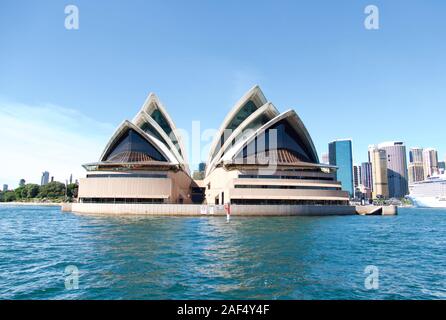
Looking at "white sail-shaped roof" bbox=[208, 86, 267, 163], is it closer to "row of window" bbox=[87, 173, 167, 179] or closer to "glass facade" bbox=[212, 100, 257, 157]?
"glass facade" bbox=[212, 100, 257, 157]

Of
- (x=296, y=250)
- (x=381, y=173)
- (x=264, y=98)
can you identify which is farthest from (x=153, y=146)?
(x=381, y=173)

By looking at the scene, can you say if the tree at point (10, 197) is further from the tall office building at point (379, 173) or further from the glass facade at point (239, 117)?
the tall office building at point (379, 173)

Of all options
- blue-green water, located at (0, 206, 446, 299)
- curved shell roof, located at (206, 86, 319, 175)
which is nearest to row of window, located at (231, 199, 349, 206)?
curved shell roof, located at (206, 86, 319, 175)

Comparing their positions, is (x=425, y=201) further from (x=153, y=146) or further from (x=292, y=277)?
(x=292, y=277)

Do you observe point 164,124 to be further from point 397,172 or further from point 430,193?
point 397,172

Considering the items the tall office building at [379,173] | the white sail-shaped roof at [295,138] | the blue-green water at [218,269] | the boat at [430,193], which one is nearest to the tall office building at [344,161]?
the tall office building at [379,173]

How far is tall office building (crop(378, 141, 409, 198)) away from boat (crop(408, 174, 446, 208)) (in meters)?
73.8

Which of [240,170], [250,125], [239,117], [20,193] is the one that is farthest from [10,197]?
[240,170]

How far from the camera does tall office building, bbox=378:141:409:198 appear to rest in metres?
182

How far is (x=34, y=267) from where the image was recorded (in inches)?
501

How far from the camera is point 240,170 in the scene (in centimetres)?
5138

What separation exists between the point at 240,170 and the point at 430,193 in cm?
8989

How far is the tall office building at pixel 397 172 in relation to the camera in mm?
182375
